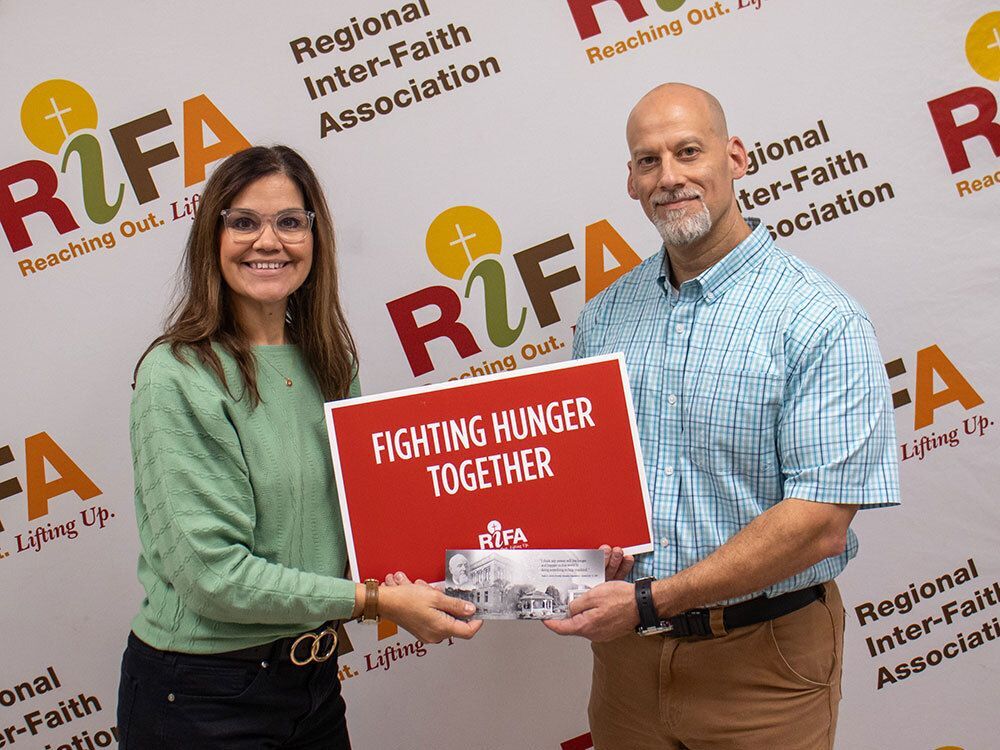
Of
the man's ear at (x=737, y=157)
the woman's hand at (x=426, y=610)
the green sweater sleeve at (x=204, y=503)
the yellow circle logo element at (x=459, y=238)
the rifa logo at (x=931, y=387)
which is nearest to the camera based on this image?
the green sweater sleeve at (x=204, y=503)

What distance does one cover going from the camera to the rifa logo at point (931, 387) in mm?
2570

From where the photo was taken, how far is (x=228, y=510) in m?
1.57

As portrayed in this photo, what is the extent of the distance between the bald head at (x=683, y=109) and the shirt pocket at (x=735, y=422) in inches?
19.3

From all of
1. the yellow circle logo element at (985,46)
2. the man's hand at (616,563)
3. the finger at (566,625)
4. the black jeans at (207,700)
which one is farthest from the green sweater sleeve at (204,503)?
the yellow circle logo element at (985,46)

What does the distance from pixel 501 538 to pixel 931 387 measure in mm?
1480

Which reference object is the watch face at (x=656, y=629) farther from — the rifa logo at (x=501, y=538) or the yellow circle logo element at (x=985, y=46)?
the yellow circle logo element at (x=985, y=46)

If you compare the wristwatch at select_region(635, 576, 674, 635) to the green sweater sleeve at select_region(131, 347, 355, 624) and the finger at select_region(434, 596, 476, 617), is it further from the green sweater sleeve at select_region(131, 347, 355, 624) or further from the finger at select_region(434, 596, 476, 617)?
the green sweater sleeve at select_region(131, 347, 355, 624)

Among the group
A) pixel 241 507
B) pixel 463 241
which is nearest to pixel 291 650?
pixel 241 507

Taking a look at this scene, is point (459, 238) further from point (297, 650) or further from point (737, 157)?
point (297, 650)

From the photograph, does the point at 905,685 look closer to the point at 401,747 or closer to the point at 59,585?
the point at 401,747

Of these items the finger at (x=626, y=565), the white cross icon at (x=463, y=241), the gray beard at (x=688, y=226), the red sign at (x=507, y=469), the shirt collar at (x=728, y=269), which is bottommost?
the finger at (x=626, y=565)

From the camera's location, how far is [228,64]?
236 cm

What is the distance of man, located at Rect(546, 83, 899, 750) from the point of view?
1.64 m

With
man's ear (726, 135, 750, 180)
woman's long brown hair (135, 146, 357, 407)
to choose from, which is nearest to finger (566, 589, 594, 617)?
woman's long brown hair (135, 146, 357, 407)
